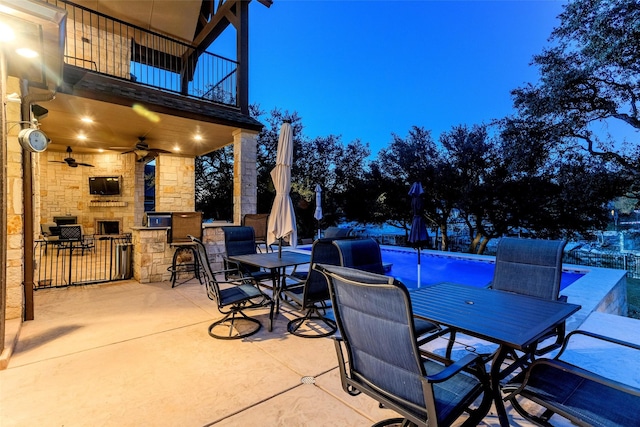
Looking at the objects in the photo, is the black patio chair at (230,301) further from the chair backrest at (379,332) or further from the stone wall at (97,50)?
the stone wall at (97,50)

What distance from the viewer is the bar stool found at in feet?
18.6

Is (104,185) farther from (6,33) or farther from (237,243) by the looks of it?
(6,33)

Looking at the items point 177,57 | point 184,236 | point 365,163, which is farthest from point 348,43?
point 184,236

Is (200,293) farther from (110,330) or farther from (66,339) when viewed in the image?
(66,339)

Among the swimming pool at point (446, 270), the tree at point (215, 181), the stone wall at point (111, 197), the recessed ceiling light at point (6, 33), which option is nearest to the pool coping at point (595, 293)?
the swimming pool at point (446, 270)

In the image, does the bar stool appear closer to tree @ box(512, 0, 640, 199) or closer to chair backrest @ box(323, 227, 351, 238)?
chair backrest @ box(323, 227, 351, 238)

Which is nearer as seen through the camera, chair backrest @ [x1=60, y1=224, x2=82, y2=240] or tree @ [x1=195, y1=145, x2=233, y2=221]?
chair backrest @ [x1=60, y1=224, x2=82, y2=240]

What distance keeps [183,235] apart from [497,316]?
17.7 feet

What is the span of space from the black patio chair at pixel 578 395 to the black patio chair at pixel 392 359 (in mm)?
275

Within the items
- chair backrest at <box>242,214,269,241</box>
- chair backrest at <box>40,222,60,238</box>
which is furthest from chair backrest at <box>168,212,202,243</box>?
→ chair backrest at <box>40,222,60,238</box>

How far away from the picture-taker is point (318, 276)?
10.8ft

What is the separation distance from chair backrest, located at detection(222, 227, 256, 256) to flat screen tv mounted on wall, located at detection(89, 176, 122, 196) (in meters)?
8.11

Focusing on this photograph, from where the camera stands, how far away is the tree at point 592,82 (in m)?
7.57

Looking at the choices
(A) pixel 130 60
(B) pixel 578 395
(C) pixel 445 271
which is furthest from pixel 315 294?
(A) pixel 130 60
